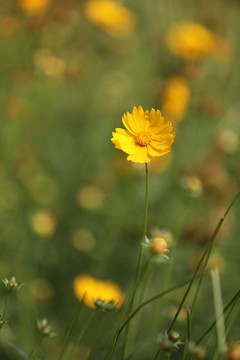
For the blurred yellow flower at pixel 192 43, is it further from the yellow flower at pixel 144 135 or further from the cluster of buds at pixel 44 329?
the cluster of buds at pixel 44 329

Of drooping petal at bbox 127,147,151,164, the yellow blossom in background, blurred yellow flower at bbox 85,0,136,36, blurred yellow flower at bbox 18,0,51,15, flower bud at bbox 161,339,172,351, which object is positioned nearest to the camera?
flower bud at bbox 161,339,172,351

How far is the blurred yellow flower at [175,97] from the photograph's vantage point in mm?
1946

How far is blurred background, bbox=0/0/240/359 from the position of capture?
5.48 feet

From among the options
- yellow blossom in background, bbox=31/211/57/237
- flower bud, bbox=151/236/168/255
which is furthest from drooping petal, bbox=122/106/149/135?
yellow blossom in background, bbox=31/211/57/237

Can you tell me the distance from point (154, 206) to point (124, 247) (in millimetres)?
292

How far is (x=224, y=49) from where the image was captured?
6.87ft

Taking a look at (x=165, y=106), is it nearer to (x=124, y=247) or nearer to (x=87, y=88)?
(x=124, y=247)

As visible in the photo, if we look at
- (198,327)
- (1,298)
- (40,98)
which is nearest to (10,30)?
(40,98)

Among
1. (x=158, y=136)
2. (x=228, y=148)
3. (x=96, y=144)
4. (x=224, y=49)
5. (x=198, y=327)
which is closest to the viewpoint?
(x=158, y=136)

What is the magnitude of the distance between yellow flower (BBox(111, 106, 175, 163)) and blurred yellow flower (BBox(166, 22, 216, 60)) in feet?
4.58

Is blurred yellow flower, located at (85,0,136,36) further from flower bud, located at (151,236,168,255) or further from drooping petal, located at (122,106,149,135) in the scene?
flower bud, located at (151,236,168,255)

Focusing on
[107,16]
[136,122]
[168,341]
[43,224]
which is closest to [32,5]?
[107,16]

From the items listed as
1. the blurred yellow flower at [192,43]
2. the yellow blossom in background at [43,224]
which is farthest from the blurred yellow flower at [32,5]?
the yellow blossom in background at [43,224]

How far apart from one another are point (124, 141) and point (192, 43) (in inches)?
57.0
